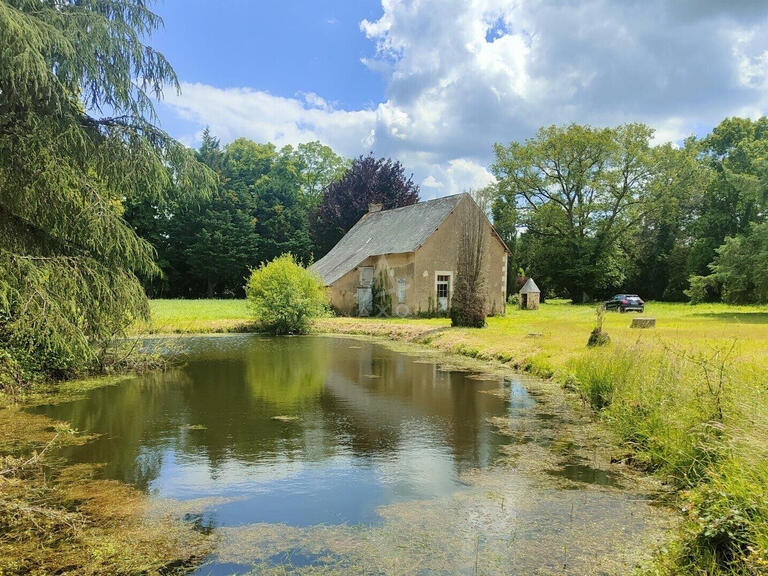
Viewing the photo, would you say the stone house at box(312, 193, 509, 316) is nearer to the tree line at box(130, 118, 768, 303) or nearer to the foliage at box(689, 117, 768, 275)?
the tree line at box(130, 118, 768, 303)

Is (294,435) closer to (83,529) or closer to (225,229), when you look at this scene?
(83,529)

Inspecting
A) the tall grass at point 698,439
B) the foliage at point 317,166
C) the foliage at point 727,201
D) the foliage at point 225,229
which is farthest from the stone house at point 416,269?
the foliage at point 317,166

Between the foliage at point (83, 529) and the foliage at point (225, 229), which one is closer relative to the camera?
the foliage at point (83, 529)

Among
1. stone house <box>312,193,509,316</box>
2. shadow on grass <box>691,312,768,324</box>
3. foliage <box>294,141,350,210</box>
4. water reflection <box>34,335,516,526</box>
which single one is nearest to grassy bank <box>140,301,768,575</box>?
water reflection <box>34,335,516,526</box>

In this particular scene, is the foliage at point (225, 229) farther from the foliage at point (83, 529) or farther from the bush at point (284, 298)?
the foliage at point (83, 529)

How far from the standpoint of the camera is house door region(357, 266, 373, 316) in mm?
28266

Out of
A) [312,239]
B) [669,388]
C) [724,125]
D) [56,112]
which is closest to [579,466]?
[669,388]

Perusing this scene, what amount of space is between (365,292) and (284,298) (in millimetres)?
7179

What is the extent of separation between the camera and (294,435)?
7934 millimetres

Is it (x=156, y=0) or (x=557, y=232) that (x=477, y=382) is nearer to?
(x=156, y=0)

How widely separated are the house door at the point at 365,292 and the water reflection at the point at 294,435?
14072mm

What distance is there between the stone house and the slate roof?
50 mm

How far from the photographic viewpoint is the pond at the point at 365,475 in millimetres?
4461

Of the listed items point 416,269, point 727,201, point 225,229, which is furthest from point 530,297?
point 225,229
